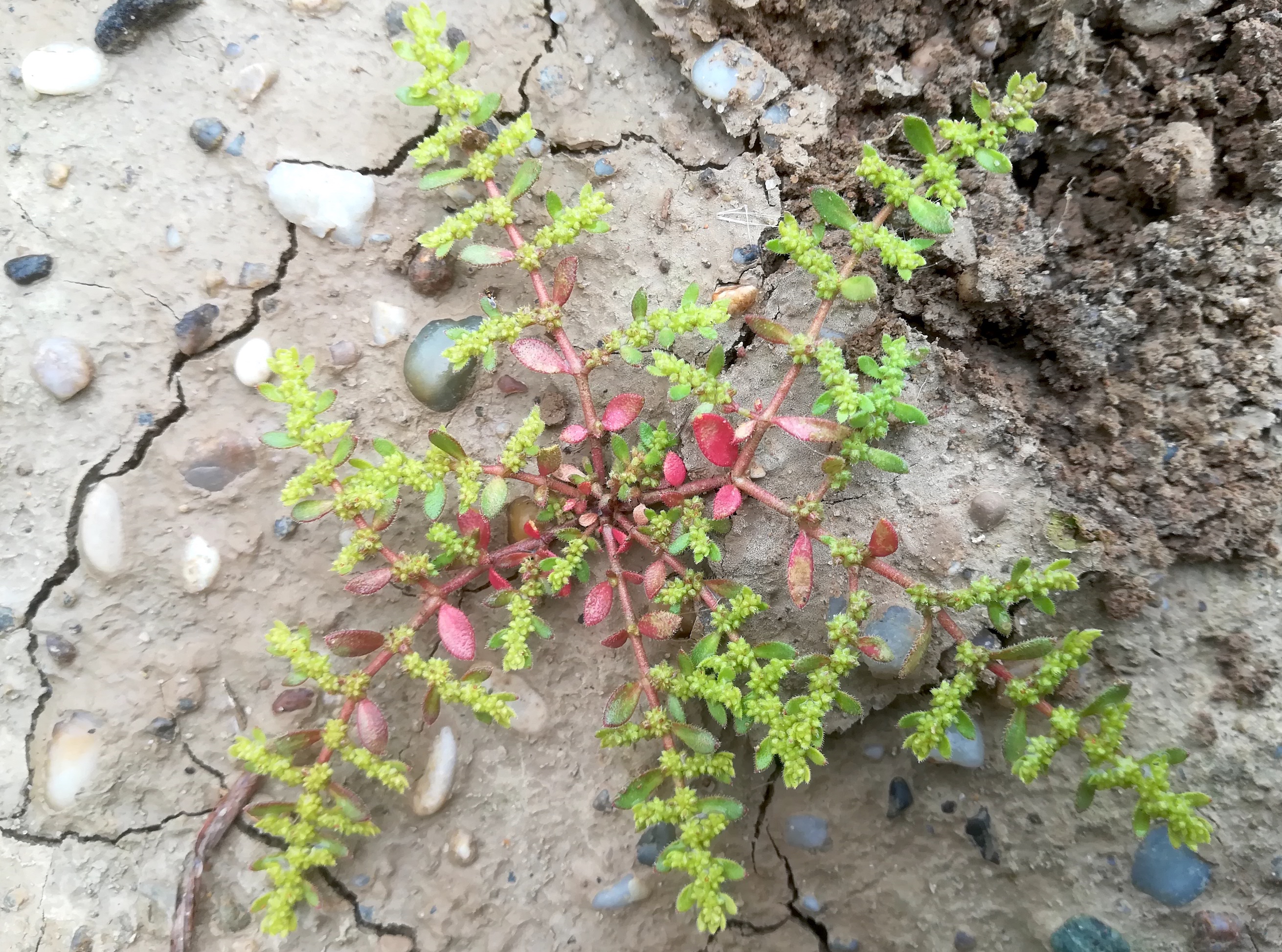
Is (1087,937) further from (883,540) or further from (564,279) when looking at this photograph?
(564,279)

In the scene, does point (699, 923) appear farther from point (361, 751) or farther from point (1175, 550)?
point (1175, 550)

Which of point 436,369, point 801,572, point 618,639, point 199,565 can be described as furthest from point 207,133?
point 801,572

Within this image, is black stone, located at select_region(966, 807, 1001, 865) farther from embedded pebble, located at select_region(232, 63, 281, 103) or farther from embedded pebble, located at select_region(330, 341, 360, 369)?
embedded pebble, located at select_region(232, 63, 281, 103)

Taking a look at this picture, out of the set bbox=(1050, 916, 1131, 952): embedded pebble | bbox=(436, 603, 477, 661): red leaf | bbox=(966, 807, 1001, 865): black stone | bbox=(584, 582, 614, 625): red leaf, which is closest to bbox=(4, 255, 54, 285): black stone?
bbox=(436, 603, 477, 661): red leaf

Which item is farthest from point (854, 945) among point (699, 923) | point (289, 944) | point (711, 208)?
point (711, 208)

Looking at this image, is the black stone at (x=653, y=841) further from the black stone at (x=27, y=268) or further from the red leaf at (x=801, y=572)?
the black stone at (x=27, y=268)
